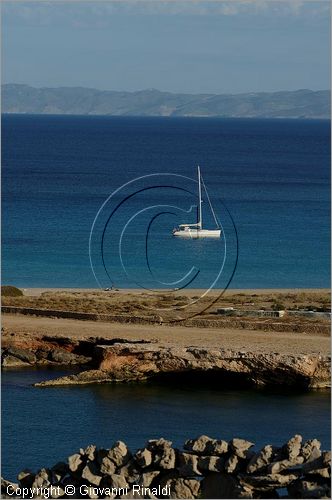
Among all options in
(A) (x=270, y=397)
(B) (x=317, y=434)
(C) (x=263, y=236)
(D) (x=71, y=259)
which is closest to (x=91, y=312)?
(A) (x=270, y=397)

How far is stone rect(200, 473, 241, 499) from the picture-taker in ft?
56.5

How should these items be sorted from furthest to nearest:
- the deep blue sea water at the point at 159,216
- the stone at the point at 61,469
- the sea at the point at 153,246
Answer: the deep blue sea water at the point at 159,216 < the sea at the point at 153,246 < the stone at the point at 61,469

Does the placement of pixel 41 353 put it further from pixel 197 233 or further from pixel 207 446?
pixel 197 233

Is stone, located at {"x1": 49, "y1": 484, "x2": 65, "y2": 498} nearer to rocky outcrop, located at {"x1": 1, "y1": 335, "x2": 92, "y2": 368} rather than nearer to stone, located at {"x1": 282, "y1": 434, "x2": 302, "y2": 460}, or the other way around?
stone, located at {"x1": 282, "y1": 434, "x2": 302, "y2": 460}

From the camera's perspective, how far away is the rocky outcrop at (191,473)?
17000mm

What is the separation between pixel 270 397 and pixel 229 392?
958mm

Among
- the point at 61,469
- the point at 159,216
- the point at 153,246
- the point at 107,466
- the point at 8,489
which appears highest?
the point at 159,216

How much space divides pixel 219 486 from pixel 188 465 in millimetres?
524

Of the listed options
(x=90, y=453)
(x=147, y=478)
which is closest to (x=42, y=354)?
(x=90, y=453)

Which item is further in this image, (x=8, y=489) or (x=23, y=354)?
(x=23, y=354)

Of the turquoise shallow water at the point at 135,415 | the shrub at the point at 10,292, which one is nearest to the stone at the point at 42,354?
the turquoise shallow water at the point at 135,415

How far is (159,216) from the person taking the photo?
70.7 metres

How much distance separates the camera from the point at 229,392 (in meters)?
28.0

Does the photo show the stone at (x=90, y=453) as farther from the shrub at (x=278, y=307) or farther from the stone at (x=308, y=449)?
the shrub at (x=278, y=307)
